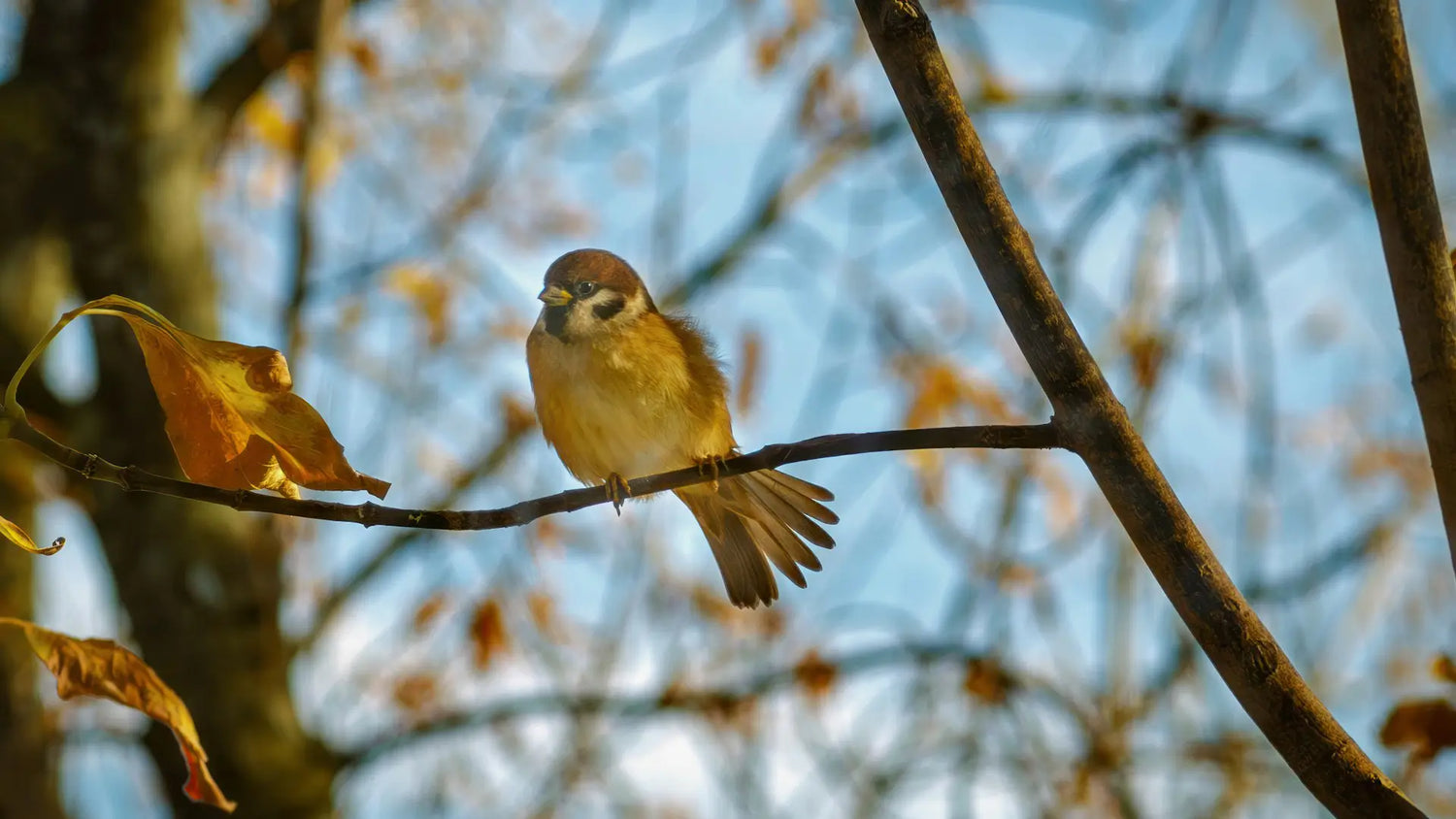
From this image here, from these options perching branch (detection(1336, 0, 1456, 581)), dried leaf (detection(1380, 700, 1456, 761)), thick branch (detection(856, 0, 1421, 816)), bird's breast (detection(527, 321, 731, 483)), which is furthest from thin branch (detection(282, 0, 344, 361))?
dried leaf (detection(1380, 700, 1456, 761))

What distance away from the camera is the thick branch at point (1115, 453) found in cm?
138

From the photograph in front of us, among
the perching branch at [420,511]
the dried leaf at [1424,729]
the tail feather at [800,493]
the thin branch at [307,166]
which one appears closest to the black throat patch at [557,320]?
the tail feather at [800,493]

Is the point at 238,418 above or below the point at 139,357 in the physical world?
below

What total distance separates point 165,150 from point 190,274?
451mm

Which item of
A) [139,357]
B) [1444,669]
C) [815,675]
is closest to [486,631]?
[815,675]

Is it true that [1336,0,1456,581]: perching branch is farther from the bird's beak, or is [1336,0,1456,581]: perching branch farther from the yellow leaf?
the yellow leaf

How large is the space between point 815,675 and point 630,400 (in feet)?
6.35

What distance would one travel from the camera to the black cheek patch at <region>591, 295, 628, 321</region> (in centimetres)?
326

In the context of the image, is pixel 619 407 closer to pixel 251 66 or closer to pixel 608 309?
pixel 608 309

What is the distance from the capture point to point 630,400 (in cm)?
313

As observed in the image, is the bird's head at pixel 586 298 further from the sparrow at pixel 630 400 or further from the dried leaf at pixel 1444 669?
the dried leaf at pixel 1444 669

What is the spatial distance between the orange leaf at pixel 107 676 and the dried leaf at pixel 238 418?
0.24 m

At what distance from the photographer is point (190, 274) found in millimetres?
4305

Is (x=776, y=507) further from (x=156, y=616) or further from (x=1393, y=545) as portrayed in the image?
(x=1393, y=545)
